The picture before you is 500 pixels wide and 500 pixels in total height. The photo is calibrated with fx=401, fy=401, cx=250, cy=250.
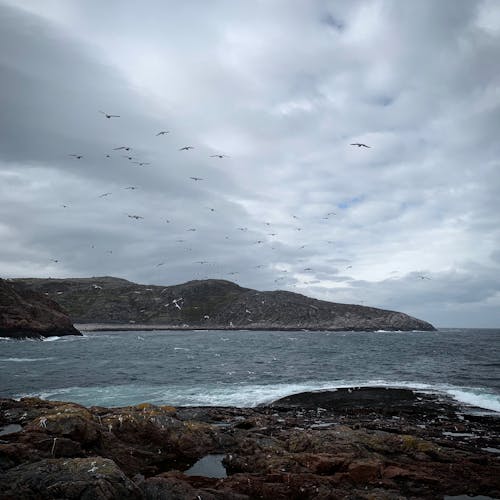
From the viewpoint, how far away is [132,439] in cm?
1572

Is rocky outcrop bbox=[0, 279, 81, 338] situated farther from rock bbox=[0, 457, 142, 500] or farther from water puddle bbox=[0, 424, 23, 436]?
rock bbox=[0, 457, 142, 500]

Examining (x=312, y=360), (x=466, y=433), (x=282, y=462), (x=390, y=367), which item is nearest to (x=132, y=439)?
(x=282, y=462)

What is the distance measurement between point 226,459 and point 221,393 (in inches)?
725

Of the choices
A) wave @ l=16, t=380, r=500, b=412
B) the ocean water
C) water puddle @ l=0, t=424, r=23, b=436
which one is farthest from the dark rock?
water puddle @ l=0, t=424, r=23, b=436

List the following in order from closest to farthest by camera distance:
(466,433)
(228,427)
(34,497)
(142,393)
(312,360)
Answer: (34,497)
(228,427)
(466,433)
(142,393)
(312,360)

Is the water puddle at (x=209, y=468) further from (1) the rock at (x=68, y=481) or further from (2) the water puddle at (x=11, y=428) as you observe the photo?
(2) the water puddle at (x=11, y=428)

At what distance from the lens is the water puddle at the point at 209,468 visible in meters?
13.7

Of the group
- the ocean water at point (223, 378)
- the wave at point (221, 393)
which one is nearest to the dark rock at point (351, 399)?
the wave at point (221, 393)

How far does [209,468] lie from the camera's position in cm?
1427

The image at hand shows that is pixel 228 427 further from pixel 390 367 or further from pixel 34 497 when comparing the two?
pixel 390 367

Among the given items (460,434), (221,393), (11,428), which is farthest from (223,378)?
(11,428)

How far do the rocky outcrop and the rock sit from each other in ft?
357

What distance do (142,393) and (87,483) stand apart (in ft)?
78.4

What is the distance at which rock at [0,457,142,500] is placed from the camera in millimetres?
9234
